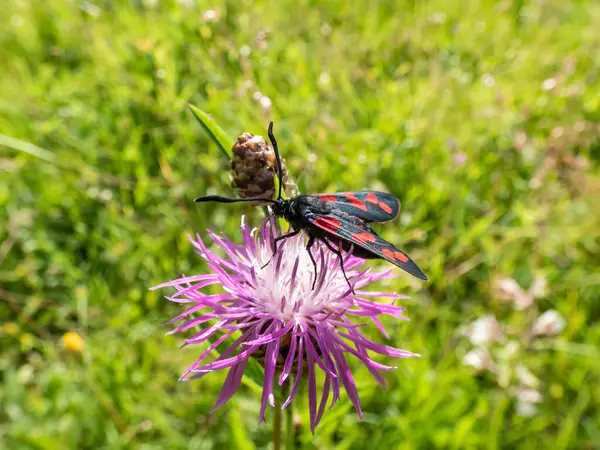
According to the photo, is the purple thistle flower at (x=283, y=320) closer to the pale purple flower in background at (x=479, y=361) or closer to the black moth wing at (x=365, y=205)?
the black moth wing at (x=365, y=205)

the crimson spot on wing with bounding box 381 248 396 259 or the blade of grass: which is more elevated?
the blade of grass

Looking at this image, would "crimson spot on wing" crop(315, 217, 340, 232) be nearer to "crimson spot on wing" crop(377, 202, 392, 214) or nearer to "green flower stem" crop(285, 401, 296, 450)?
"crimson spot on wing" crop(377, 202, 392, 214)

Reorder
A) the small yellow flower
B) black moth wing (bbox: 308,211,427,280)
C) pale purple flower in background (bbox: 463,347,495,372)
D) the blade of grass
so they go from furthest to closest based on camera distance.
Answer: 1. pale purple flower in background (bbox: 463,347,495,372)
2. the small yellow flower
3. the blade of grass
4. black moth wing (bbox: 308,211,427,280)

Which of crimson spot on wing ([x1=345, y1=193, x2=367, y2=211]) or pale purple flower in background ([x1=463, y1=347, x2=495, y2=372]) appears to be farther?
pale purple flower in background ([x1=463, y1=347, x2=495, y2=372])

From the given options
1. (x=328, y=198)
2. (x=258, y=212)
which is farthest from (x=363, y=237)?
(x=258, y=212)

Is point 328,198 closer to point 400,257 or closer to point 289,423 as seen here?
point 400,257

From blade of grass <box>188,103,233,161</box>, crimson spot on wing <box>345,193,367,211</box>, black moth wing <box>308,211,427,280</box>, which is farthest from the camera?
crimson spot on wing <box>345,193,367,211</box>

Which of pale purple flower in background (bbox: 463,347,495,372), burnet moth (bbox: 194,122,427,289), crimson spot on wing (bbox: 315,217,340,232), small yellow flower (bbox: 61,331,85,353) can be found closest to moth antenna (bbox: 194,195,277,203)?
burnet moth (bbox: 194,122,427,289)
